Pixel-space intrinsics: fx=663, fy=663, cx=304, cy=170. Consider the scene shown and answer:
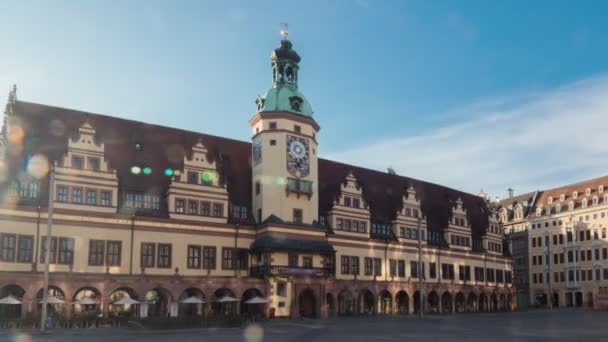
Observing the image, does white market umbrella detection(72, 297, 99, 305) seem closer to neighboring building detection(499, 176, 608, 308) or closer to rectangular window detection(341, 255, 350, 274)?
rectangular window detection(341, 255, 350, 274)

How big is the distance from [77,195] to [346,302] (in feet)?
96.9

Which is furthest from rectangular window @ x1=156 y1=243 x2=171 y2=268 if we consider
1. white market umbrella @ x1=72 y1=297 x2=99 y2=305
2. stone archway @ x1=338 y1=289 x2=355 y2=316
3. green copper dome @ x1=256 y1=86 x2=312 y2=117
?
stone archway @ x1=338 y1=289 x2=355 y2=316

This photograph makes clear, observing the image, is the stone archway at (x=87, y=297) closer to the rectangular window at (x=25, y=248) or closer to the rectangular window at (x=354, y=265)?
the rectangular window at (x=25, y=248)

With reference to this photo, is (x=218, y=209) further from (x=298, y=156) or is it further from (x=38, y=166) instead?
(x=38, y=166)

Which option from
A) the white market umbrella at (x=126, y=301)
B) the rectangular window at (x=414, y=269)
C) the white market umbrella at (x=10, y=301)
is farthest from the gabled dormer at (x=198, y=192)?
the rectangular window at (x=414, y=269)

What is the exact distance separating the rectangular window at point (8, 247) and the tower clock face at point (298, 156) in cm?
2540

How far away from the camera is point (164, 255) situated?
55.5 metres

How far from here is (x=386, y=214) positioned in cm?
7519

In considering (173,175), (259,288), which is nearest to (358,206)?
(259,288)

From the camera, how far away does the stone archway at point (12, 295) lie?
48531mm

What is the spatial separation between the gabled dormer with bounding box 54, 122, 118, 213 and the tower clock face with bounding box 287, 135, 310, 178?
1711cm

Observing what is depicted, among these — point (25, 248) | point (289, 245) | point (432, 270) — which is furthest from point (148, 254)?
point (432, 270)

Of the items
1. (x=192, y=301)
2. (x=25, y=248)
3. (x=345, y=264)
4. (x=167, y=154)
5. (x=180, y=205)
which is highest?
(x=167, y=154)

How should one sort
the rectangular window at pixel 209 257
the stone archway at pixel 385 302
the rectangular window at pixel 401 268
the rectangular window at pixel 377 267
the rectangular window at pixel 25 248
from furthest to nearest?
1. the rectangular window at pixel 401 268
2. the stone archway at pixel 385 302
3. the rectangular window at pixel 377 267
4. the rectangular window at pixel 209 257
5. the rectangular window at pixel 25 248
